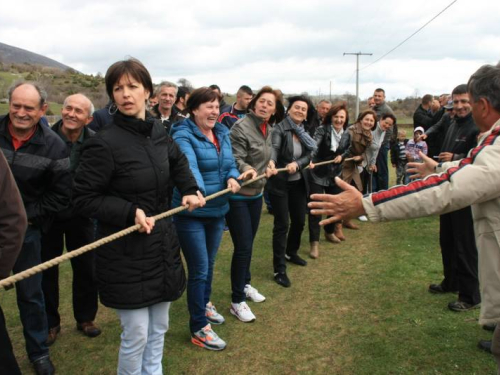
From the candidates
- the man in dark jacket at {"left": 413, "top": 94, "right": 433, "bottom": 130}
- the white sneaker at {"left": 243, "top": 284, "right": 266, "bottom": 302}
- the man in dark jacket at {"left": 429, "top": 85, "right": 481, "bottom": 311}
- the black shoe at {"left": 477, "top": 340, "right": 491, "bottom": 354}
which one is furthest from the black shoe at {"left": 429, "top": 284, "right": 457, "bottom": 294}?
the man in dark jacket at {"left": 413, "top": 94, "right": 433, "bottom": 130}

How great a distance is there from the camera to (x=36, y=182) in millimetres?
2836

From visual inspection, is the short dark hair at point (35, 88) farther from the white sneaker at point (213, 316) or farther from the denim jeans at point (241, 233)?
the white sneaker at point (213, 316)

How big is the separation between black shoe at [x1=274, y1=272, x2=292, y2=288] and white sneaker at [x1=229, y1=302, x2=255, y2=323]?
83 cm

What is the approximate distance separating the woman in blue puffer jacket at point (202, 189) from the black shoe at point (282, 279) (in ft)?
4.68

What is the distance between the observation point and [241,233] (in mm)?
3652

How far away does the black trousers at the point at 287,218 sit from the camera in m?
4.59

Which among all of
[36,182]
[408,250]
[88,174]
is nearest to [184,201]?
[88,174]

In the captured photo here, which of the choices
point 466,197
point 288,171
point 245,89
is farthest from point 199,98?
point 245,89

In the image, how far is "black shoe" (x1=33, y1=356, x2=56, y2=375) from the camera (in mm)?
2918

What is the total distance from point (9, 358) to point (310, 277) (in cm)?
339

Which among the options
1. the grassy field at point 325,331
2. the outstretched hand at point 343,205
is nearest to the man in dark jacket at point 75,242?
the grassy field at point 325,331

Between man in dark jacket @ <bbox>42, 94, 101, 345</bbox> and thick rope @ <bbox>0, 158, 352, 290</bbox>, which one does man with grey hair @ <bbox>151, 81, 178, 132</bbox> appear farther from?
thick rope @ <bbox>0, 158, 352, 290</bbox>

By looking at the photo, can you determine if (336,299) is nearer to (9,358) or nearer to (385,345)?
(385,345)

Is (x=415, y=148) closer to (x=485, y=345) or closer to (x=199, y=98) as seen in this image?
(x=485, y=345)
